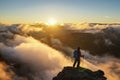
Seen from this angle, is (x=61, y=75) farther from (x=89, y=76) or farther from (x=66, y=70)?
(x=89, y=76)

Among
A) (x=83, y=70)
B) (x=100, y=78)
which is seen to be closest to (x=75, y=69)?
(x=83, y=70)

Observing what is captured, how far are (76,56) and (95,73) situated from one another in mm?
5665

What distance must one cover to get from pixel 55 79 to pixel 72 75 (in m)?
6.37

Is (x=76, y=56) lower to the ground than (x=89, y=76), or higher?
higher

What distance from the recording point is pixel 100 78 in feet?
183

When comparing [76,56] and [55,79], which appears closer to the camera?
[76,56]

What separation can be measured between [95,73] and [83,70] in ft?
9.29

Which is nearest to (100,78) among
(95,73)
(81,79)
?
(95,73)

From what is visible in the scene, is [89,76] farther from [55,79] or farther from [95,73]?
[55,79]

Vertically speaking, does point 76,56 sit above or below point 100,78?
above

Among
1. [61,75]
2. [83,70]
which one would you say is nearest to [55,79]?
[61,75]

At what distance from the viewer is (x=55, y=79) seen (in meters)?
59.5

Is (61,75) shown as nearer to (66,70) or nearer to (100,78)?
(66,70)

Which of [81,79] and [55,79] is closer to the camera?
[81,79]
